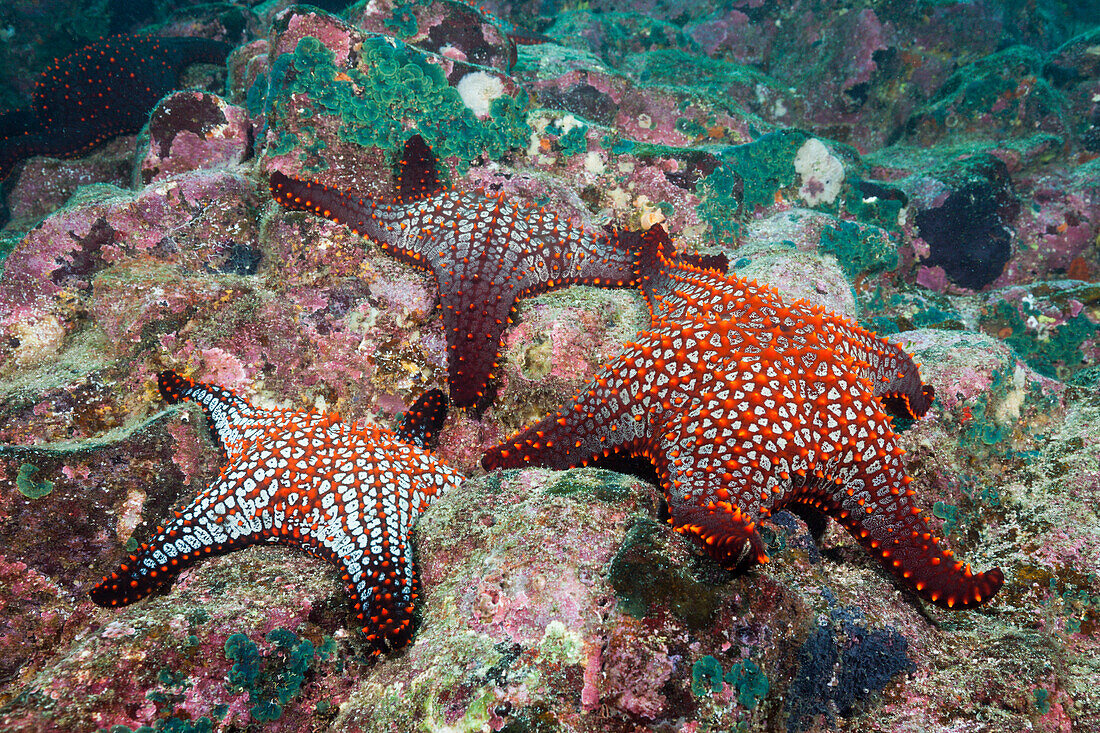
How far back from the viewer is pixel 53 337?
5.31 meters

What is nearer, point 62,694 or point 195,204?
point 62,694

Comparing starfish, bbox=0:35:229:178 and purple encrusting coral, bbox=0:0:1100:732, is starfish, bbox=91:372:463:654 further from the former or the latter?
starfish, bbox=0:35:229:178

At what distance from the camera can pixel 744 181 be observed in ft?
22.1

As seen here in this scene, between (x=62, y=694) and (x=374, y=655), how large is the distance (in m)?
1.30

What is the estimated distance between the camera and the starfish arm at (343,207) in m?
4.64

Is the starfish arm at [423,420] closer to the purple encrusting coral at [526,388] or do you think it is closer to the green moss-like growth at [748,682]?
the purple encrusting coral at [526,388]

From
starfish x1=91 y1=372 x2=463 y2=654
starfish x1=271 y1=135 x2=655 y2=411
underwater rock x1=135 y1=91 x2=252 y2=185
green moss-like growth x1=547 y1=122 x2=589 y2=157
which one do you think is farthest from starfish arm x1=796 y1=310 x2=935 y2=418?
underwater rock x1=135 y1=91 x2=252 y2=185

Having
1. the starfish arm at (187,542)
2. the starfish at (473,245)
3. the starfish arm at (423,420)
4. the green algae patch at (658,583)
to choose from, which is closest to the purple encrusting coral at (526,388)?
the green algae patch at (658,583)

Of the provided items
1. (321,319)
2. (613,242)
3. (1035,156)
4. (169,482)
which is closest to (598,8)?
(1035,156)

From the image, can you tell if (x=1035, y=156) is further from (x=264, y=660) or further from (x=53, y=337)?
(x=53, y=337)

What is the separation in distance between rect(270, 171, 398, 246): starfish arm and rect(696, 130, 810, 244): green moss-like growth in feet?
12.4

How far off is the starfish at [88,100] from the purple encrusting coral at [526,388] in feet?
1.49

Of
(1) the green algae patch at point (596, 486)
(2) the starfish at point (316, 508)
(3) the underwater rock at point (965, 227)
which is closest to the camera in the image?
(1) the green algae patch at point (596, 486)

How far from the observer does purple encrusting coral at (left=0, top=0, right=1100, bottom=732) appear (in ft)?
7.13
